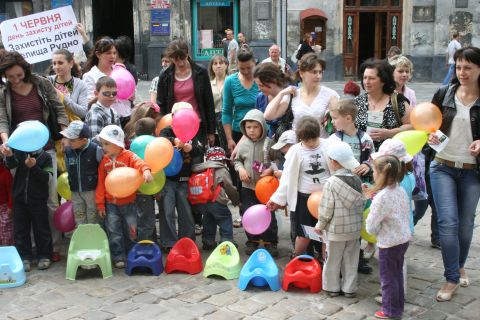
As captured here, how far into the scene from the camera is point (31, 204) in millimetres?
5938

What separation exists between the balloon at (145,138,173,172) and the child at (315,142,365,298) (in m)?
1.46

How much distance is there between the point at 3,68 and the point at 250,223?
257 cm

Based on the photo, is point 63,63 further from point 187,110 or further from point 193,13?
point 193,13

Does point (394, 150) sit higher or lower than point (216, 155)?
higher

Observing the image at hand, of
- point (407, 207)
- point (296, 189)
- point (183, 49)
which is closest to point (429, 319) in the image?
point (407, 207)

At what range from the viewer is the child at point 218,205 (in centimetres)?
637

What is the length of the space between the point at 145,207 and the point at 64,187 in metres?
0.82

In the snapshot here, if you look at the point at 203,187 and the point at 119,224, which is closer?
the point at 119,224

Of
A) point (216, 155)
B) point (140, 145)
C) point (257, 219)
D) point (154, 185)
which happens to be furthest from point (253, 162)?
point (140, 145)

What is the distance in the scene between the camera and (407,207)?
187 inches

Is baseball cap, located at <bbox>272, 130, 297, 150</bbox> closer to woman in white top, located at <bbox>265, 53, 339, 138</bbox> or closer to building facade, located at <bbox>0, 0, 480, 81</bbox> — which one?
woman in white top, located at <bbox>265, 53, 339, 138</bbox>

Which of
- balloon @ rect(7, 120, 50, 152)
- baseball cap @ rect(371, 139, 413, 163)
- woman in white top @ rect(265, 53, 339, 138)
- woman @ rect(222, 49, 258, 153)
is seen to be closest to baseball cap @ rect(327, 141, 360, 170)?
baseball cap @ rect(371, 139, 413, 163)

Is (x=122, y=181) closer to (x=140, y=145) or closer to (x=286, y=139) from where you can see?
(x=140, y=145)

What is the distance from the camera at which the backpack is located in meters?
6.32
